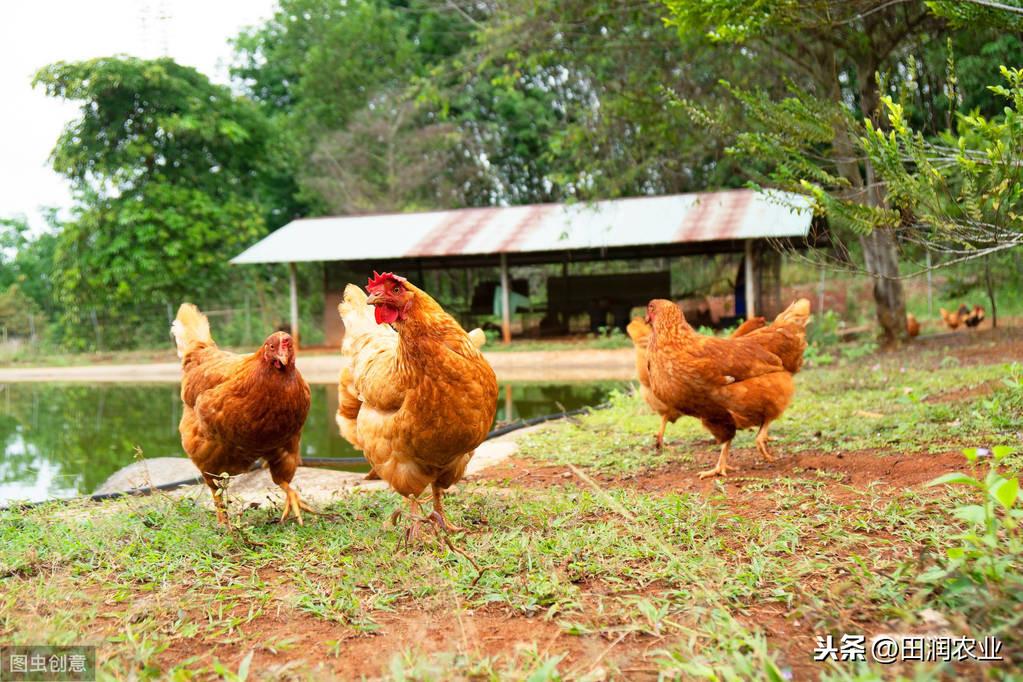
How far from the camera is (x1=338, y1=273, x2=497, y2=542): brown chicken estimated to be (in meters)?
3.69

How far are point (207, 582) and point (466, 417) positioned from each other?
4.39ft

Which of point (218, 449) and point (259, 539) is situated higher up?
point (218, 449)

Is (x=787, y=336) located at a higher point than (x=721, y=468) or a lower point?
higher

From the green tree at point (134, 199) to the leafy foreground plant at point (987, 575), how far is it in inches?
1064

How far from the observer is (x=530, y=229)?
21.7 meters

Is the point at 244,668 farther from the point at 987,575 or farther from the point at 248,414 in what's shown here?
the point at 987,575

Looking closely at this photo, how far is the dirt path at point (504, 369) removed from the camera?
624 inches

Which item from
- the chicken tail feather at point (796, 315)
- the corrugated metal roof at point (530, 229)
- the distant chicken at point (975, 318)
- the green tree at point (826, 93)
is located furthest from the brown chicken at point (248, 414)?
the distant chicken at point (975, 318)

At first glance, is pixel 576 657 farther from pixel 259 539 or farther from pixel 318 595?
pixel 259 539

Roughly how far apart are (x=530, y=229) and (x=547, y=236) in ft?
3.46

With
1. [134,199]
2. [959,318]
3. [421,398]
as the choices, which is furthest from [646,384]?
[134,199]

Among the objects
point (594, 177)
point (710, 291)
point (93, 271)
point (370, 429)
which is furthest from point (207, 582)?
point (93, 271)

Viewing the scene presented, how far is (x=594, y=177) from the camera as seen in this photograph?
1417 cm

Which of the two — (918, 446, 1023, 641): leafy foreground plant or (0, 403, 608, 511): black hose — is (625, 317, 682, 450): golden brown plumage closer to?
(0, 403, 608, 511): black hose
